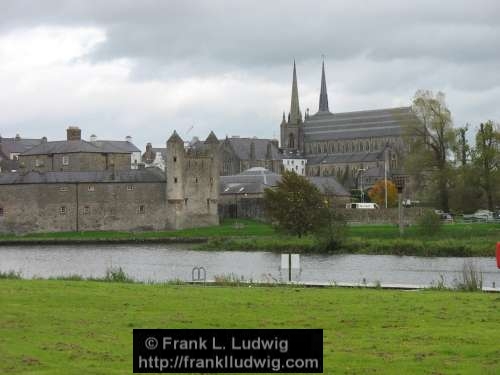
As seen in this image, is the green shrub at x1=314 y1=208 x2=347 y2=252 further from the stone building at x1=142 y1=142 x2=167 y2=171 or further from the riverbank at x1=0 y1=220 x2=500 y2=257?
the stone building at x1=142 y1=142 x2=167 y2=171

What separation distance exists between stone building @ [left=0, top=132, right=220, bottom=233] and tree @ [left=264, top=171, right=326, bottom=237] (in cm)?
1243

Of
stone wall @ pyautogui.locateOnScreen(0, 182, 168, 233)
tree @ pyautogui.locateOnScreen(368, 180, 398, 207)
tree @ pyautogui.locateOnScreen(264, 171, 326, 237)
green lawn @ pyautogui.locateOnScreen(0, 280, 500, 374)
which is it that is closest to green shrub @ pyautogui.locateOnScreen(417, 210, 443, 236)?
tree @ pyautogui.locateOnScreen(264, 171, 326, 237)

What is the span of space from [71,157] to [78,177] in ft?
27.4

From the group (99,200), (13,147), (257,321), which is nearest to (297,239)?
(99,200)

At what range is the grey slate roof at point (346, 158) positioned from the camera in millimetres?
143750

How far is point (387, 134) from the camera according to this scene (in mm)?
149125

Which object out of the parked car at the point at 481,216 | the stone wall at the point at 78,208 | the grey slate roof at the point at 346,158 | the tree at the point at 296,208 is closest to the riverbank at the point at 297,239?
the tree at the point at 296,208

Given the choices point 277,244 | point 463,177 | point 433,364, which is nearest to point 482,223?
point 463,177

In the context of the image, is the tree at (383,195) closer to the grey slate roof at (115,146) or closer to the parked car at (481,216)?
the parked car at (481,216)

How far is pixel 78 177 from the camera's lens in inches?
2694

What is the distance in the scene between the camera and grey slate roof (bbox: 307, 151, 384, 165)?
144 meters

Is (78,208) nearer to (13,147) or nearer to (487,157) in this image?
(487,157)

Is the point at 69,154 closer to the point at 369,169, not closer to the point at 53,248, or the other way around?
the point at 53,248

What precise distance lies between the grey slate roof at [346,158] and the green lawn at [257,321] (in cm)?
12236
